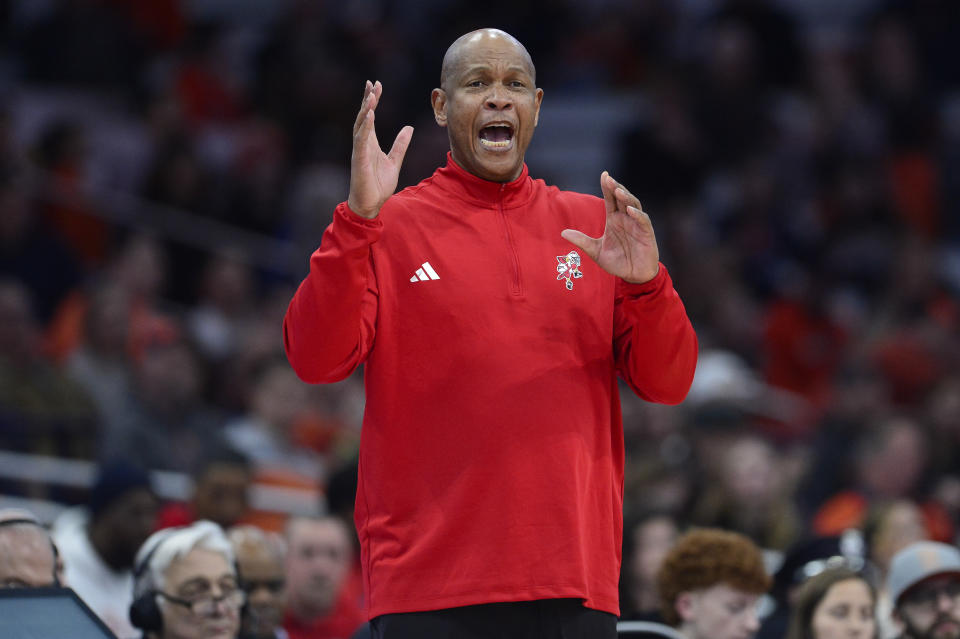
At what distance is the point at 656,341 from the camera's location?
3303 mm

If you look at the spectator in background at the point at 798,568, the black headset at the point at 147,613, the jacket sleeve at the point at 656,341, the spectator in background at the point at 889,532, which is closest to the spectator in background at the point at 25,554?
the black headset at the point at 147,613

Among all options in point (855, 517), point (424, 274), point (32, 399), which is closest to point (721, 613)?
point (424, 274)

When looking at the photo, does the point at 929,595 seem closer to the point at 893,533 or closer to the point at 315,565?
the point at 893,533

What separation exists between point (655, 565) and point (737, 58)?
20.4 feet

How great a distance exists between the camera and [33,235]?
371 inches

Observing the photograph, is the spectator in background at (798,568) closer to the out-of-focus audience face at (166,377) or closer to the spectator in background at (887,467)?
the spectator in background at (887,467)

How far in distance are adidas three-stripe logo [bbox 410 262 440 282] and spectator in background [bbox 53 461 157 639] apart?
10.5ft

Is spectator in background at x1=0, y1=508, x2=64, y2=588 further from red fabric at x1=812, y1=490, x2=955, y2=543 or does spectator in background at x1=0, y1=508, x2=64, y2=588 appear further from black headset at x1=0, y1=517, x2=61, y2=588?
red fabric at x1=812, y1=490, x2=955, y2=543

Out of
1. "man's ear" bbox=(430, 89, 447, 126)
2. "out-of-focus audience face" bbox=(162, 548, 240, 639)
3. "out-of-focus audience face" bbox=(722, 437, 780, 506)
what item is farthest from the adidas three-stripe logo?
"out-of-focus audience face" bbox=(722, 437, 780, 506)

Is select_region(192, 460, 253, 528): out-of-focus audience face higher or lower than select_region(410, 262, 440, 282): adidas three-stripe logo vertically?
lower

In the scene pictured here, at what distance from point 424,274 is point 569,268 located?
12.5 inches

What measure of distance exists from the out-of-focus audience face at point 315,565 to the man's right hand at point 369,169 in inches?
128

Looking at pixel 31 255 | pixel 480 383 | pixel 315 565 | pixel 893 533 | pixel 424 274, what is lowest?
pixel 315 565

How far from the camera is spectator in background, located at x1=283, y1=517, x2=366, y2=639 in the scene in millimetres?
6281
